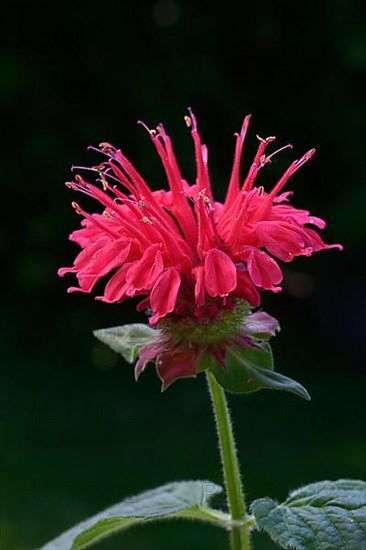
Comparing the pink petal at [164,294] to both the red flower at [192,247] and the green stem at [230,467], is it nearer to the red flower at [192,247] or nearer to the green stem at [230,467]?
the red flower at [192,247]

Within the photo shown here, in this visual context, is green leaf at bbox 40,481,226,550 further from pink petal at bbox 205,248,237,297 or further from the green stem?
pink petal at bbox 205,248,237,297

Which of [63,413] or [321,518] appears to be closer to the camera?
[321,518]

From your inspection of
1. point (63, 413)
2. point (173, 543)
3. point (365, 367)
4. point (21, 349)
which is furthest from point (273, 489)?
point (21, 349)

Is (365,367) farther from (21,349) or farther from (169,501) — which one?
(169,501)

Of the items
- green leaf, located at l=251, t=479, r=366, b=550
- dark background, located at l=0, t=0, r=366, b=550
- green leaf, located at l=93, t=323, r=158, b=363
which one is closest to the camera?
green leaf, located at l=251, t=479, r=366, b=550

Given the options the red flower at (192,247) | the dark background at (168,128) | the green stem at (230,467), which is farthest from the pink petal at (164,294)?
the dark background at (168,128)

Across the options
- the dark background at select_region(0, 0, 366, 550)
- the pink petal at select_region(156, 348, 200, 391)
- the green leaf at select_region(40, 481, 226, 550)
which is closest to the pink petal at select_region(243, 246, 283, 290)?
the pink petal at select_region(156, 348, 200, 391)
